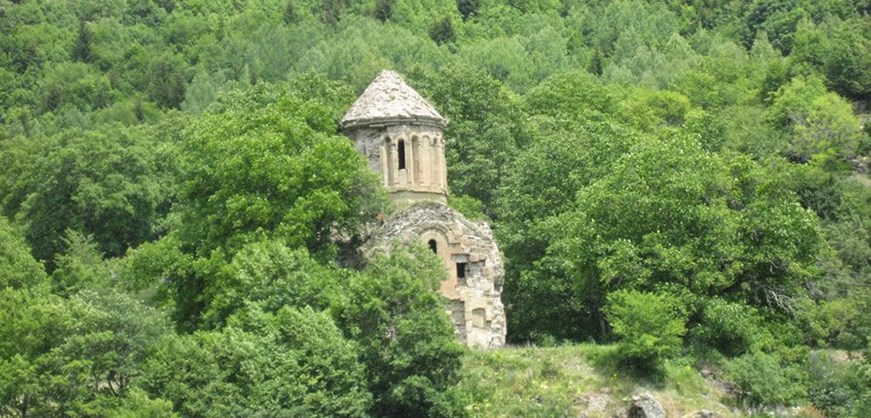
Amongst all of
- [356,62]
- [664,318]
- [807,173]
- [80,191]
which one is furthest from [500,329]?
[356,62]

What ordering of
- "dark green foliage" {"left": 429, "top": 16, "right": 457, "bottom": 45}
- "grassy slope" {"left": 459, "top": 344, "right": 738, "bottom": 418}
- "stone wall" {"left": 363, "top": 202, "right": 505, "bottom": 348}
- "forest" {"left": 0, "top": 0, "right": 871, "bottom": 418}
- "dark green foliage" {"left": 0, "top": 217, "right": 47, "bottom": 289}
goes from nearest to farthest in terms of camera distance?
1. "forest" {"left": 0, "top": 0, "right": 871, "bottom": 418}
2. "grassy slope" {"left": 459, "top": 344, "right": 738, "bottom": 418}
3. "stone wall" {"left": 363, "top": 202, "right": 505, "bottom": 348}
4. "dark green foliage" {"left": 0, "top": 217, "right": 47, "bottom": 289}
5. "dark green foliage" {"left": 429, "top": 16, "right": 457, "bottom": 45}

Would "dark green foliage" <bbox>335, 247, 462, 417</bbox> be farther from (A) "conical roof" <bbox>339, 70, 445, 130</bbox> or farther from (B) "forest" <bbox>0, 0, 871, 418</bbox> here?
(A) "conical roof" <bbox>339, 70, 445, 130</bbox>

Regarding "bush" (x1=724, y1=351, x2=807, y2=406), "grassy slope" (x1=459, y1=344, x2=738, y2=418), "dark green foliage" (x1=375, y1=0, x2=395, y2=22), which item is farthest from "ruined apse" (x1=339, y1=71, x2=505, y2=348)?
"dark green foliage" (x1=375, y1=0, x2=395, y2=22)

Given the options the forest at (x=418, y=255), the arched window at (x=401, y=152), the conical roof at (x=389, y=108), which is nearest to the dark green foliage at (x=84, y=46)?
the forest at (x=418, y=255)

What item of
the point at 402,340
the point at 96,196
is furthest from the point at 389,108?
the point at 96,196

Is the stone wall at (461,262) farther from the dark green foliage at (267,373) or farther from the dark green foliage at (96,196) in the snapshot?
the dark green foliage at (96,196)

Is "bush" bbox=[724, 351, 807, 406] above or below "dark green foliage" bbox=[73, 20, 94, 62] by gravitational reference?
below

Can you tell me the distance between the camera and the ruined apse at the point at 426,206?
49.0 meters

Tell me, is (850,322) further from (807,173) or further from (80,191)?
(80,191)

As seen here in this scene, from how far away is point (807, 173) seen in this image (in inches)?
2564

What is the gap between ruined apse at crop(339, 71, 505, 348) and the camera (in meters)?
49.0

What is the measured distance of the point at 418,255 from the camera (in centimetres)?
4462

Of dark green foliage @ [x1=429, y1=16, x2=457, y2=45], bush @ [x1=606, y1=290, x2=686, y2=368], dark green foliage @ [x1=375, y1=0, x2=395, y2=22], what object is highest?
dark green foliage @ [x1=375, y1=0, x2=395, y2=22]

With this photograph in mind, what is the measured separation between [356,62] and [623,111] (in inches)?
1599
